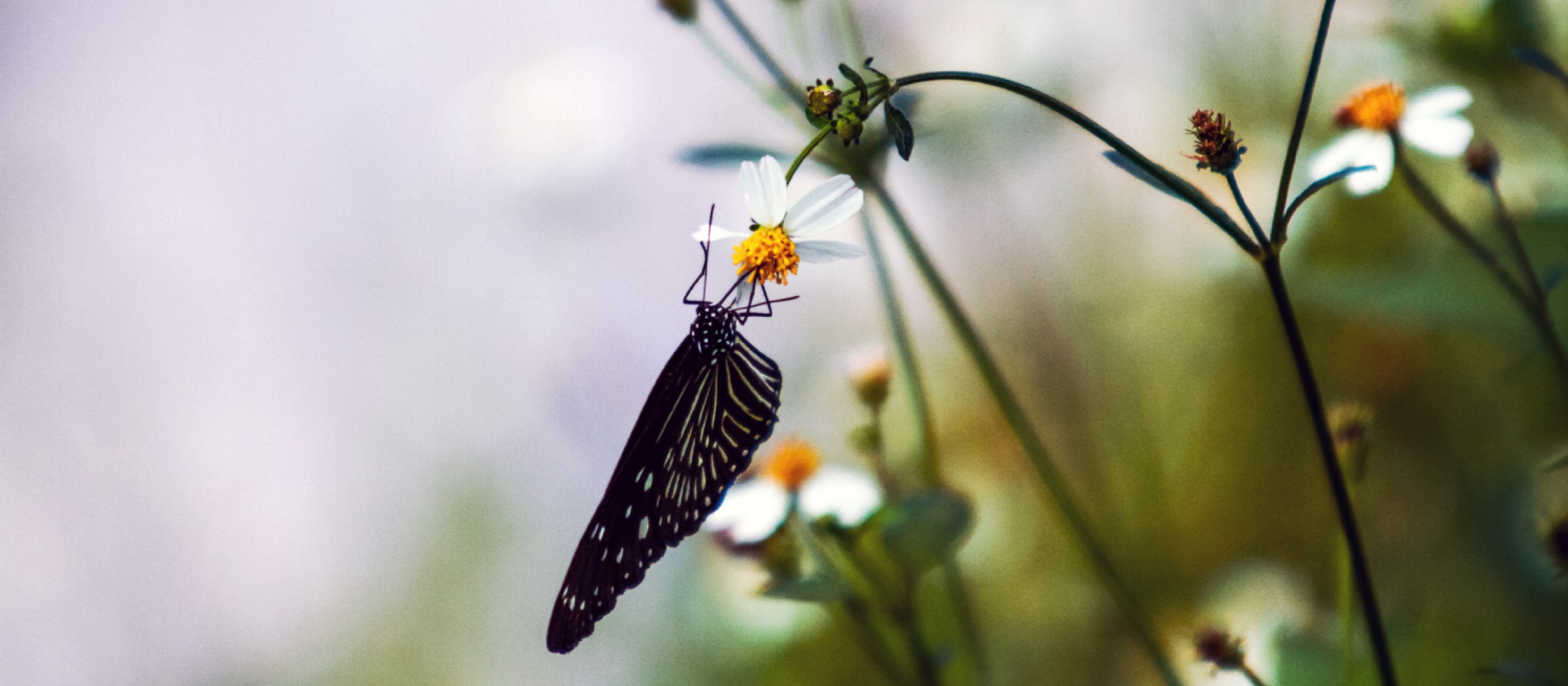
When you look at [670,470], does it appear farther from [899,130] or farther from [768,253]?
[899,130]

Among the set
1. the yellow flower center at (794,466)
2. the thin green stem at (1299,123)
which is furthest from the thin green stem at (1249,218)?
the yellow flower center at (794,466)

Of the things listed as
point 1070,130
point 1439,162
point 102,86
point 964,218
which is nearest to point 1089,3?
point 1070,130

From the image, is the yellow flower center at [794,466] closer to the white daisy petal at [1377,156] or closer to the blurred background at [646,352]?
the blurred background at [646,352]

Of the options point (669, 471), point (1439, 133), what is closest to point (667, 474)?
point (669, 471)

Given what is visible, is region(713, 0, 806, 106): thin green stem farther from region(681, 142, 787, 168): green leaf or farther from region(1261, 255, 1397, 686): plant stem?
region(1261, 255, 1397, 686): plant stem

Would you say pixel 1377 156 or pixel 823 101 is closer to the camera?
pixel 823 101

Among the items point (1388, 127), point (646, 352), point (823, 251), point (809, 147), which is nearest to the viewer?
point (809, 147)

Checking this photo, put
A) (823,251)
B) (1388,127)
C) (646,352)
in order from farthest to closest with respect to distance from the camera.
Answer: (646,352) → (1388,127) → (823,251)

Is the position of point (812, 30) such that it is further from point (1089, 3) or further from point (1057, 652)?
point (1057, 652)
